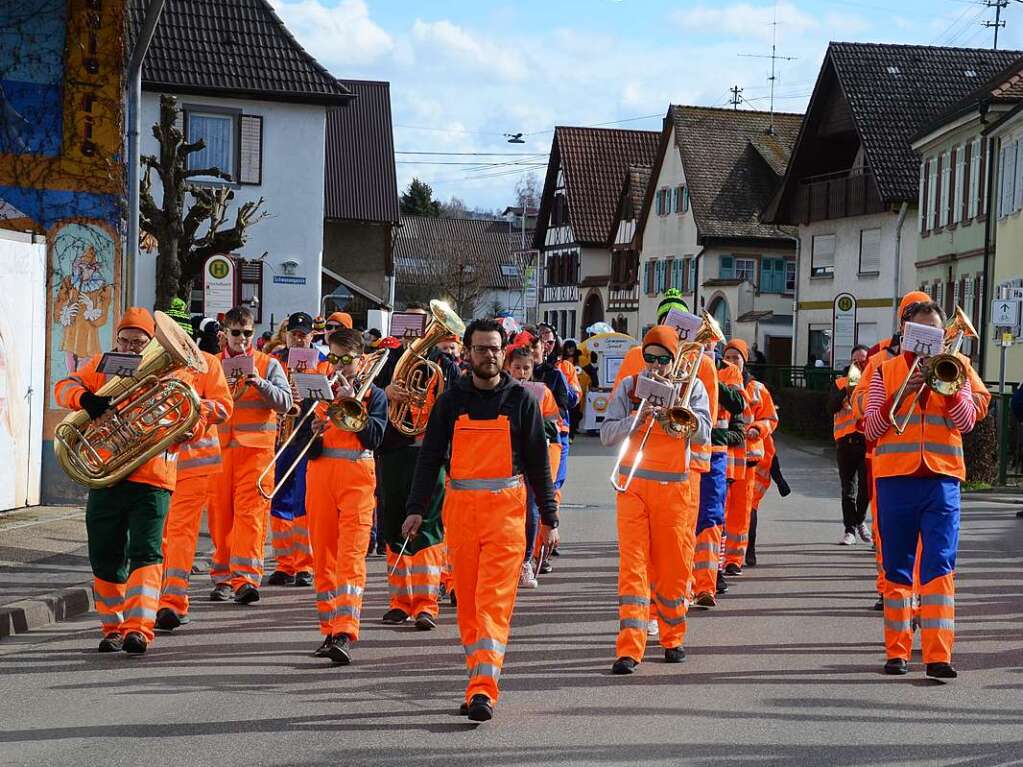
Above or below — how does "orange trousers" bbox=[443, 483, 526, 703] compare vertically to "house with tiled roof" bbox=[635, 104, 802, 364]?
below

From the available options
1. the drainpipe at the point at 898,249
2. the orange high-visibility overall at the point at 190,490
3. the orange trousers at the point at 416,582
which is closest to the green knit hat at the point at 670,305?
the orange trousers at the point at 416,582

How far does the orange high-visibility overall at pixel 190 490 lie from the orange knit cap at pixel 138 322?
0.39m

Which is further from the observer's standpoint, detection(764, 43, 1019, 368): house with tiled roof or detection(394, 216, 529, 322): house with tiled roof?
detection(394, 216, 529, 322): house with tiled roof

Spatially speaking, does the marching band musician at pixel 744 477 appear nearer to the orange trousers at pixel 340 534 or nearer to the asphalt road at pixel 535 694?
the asphalt road at pixel 535 694

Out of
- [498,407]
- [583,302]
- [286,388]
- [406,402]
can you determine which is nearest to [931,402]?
[498,407]

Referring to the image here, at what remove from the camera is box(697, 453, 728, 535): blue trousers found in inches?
436

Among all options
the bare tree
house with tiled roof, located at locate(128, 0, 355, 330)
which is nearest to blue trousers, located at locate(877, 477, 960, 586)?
the bare tree

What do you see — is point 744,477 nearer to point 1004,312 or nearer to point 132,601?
point 132,601

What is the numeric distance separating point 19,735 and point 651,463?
3644 millimetres

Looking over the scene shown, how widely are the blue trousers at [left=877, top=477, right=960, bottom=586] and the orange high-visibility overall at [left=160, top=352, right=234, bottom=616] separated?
3.87 m

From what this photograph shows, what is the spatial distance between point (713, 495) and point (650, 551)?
93.7 inches

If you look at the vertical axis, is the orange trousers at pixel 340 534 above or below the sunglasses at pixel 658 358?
below

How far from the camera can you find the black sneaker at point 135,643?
891cm

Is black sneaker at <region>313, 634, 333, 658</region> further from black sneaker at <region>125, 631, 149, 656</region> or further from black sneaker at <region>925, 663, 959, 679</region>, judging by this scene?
black sneaker at <region>925, 663, 959, 679</region>
